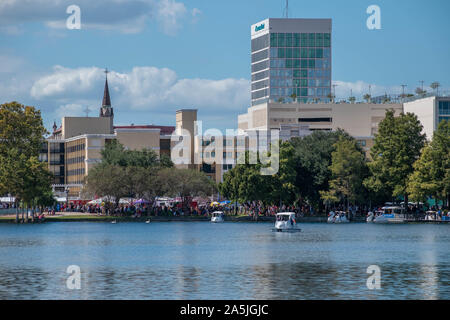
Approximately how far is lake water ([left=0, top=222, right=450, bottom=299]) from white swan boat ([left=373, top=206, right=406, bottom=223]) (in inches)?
1149

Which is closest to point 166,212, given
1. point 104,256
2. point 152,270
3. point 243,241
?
point 243,241


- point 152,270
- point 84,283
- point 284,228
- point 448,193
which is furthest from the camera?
point 448,193

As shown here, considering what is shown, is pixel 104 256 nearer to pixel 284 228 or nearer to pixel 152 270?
pixel 152 270

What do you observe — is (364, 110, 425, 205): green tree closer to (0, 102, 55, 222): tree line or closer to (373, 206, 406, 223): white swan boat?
(373, 206, 406, 223): white swan boat

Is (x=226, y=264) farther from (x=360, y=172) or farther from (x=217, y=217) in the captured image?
(x=360, y=172)

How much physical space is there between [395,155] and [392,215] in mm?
9839

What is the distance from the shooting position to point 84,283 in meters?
57.6

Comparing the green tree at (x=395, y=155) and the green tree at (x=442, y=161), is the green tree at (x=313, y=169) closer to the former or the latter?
the green tree at (x=395, y=155)

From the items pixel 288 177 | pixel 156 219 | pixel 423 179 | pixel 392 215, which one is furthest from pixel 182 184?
pixel 423 179

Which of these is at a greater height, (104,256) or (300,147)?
(300,147)

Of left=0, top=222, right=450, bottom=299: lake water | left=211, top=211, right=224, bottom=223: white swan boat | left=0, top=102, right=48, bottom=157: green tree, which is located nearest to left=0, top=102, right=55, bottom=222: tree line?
left=0, top=102, right=48, bottom=157: green tree
